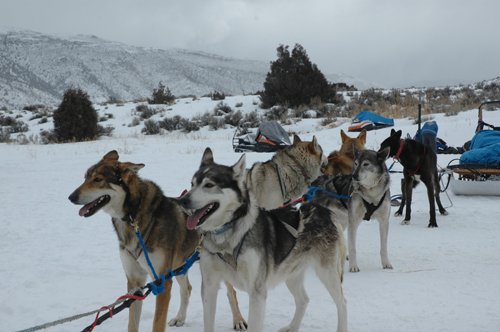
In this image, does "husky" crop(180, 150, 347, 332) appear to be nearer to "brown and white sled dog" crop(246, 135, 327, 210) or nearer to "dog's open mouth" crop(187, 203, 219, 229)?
"dog's open mouth" crop(187, 203, 219, 229)

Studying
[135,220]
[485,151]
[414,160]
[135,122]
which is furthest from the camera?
[135,122]

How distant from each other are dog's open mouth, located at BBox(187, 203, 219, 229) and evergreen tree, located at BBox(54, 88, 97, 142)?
17151 mm

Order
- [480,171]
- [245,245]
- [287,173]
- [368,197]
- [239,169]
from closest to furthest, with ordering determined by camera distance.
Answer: [245,245]
[239,169]
[368,197]
[287,173]
[480,171]

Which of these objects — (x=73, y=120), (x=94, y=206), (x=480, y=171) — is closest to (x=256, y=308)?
(x=94, y=206)

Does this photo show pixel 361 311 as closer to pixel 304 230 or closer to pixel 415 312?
pixel 415 312

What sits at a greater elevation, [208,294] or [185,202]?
[185,202]

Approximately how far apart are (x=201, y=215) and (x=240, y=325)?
122 cm

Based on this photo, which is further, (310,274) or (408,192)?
(408,192)

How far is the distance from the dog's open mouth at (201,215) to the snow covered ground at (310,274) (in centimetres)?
123

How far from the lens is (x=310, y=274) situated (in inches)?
165

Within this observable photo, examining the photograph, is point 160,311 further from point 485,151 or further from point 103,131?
point 103,131

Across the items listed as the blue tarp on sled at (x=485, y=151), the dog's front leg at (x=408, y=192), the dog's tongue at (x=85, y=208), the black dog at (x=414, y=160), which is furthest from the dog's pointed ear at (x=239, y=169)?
the blue tarp on sled at (x=485, y=151)

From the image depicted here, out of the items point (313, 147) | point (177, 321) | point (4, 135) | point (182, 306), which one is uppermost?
point (4, 135)

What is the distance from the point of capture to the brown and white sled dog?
4.67 metres
